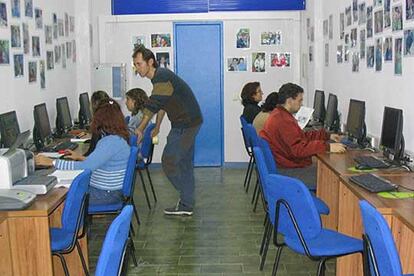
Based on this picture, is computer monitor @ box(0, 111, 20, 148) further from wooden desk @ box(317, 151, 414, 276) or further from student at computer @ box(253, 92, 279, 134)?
student at computer @ box(253, 92, 279, 134)

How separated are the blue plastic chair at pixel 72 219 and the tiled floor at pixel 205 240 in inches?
31.9

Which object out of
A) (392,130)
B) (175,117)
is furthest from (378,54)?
(175,117)

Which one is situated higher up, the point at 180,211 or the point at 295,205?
the point at 295,205

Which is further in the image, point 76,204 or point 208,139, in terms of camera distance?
point 208,139

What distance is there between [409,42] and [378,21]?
0.75m

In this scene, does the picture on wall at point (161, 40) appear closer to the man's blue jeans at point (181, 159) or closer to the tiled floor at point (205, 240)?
the tiled floor at point (205, 240)

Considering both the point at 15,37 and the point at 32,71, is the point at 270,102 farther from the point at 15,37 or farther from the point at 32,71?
the point at 15,37

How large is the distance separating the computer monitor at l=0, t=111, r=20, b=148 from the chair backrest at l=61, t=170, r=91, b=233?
117 centimetres

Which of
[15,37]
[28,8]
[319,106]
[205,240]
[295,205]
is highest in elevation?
[28,8]

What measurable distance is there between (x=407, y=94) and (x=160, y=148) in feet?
14.2

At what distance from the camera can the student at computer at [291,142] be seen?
4.16 metres

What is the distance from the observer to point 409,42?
12.1 ft

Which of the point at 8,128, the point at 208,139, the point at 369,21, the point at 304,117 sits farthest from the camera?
the point at 208,139

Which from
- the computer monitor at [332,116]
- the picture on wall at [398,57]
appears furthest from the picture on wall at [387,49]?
the computer monitor at [332,116]
